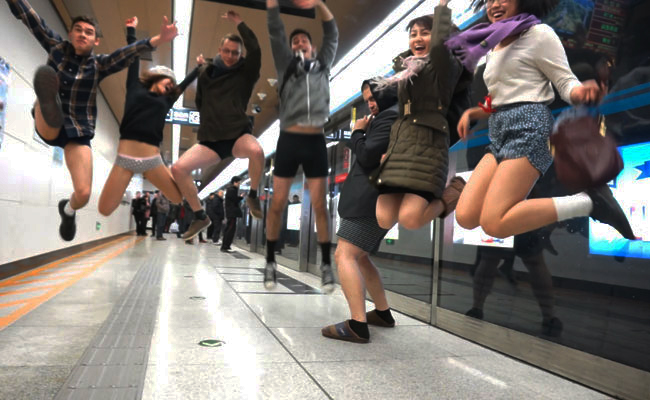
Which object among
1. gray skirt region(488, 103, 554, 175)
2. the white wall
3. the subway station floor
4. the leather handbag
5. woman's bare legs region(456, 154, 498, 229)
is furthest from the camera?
the subway station floor

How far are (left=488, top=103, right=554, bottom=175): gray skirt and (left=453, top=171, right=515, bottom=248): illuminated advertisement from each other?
230 centimetres

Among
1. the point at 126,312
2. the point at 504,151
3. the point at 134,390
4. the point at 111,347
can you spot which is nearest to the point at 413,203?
the point at 504,151

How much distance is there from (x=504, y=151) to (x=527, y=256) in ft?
7.88

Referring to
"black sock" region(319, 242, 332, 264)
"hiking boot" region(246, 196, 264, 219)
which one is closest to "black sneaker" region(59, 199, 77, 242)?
"hiking boot" region(246, 196, 264, 219)

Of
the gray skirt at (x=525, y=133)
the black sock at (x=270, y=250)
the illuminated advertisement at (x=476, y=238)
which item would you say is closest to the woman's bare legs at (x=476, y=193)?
the gray skirt at (x=525, y=133)

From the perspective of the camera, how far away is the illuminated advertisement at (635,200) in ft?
8.50

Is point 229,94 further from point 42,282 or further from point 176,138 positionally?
point 42,282

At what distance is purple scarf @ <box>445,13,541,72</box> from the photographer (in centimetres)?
142

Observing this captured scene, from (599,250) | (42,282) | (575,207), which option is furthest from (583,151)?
(42,282)

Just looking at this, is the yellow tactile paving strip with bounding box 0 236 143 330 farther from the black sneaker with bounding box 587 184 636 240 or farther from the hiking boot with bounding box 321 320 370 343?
the black sneaker with bounding box 587 184 636 240

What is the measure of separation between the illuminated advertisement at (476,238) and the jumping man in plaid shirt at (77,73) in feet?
9.54

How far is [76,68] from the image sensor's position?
151 centimetres

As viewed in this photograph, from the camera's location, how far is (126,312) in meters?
4.12

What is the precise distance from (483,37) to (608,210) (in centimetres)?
66
